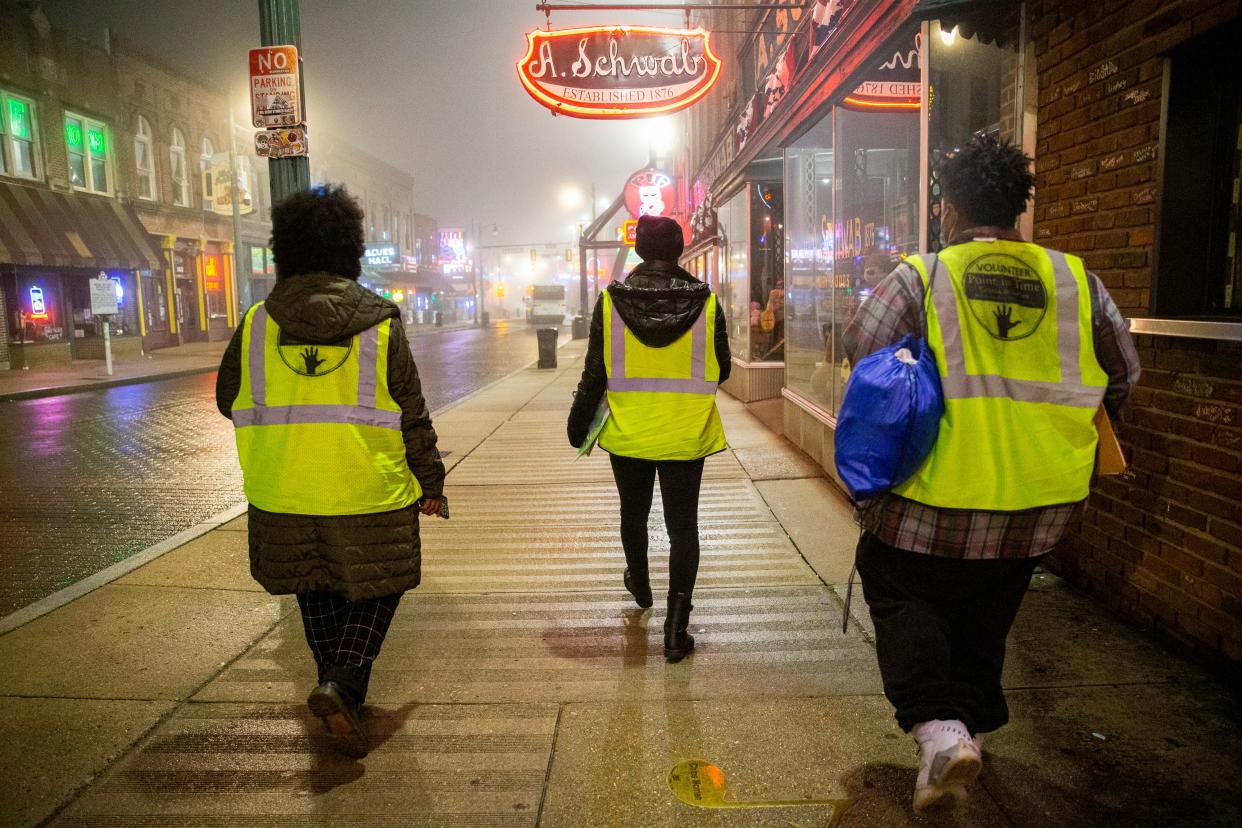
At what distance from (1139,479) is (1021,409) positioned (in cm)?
189

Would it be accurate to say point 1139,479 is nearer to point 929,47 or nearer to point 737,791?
point 737,791

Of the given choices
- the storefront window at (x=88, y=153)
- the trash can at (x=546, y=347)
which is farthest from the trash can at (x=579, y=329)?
the storefront window at (x=88, y=153)

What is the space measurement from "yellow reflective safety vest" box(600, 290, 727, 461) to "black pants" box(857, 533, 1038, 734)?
3.87 feet

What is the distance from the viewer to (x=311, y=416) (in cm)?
280

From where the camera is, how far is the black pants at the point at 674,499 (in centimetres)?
366

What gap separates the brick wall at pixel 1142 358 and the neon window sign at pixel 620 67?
272 inches

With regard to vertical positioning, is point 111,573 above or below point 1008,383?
below

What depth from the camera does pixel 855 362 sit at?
8.19 feet

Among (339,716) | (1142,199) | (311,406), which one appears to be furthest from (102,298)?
(1142,199)

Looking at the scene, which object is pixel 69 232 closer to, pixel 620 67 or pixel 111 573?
pixel 620 67

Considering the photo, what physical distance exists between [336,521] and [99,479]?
261 inches

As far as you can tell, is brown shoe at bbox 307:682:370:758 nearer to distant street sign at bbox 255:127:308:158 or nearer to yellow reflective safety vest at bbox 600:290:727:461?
yellow reflective safety vest at bbox 600:290:727:461

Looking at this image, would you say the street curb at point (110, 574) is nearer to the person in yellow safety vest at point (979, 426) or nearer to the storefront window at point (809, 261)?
the person in yellow safety vest at point (979, 426)

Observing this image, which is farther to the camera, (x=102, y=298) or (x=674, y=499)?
(x=102, y=298)
